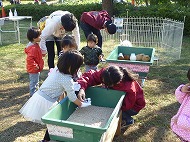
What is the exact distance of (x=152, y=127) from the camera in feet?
11.1

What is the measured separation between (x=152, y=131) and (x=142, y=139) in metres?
0.24

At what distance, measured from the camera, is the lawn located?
3201mm

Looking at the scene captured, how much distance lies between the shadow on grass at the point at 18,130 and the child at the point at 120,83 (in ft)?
3.17

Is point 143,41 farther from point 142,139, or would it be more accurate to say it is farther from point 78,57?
point 78,57

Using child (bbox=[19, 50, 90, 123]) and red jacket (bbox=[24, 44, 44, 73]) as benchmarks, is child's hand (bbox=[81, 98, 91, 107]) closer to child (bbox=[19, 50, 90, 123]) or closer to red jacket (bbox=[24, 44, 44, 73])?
child (bbox=[19, 50, 90, 123])

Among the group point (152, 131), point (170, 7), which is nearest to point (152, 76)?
point (152, 131)

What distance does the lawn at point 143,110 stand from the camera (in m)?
3.20

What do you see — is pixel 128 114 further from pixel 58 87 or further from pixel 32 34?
pixel 32 34

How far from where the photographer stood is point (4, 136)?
322cm

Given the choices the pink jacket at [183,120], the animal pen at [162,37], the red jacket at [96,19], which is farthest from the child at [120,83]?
the animal pen at [162,37]

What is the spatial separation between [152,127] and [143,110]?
1.50ft

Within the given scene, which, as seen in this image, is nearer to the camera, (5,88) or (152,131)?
(152,131)

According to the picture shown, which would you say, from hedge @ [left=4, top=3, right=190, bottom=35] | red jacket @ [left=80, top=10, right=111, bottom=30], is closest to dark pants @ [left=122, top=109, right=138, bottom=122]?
red jacket @ [left=80, top=10, right=111, bottom=30]

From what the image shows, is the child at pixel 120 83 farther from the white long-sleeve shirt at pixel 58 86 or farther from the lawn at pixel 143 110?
the lawn at pixel 143 110
